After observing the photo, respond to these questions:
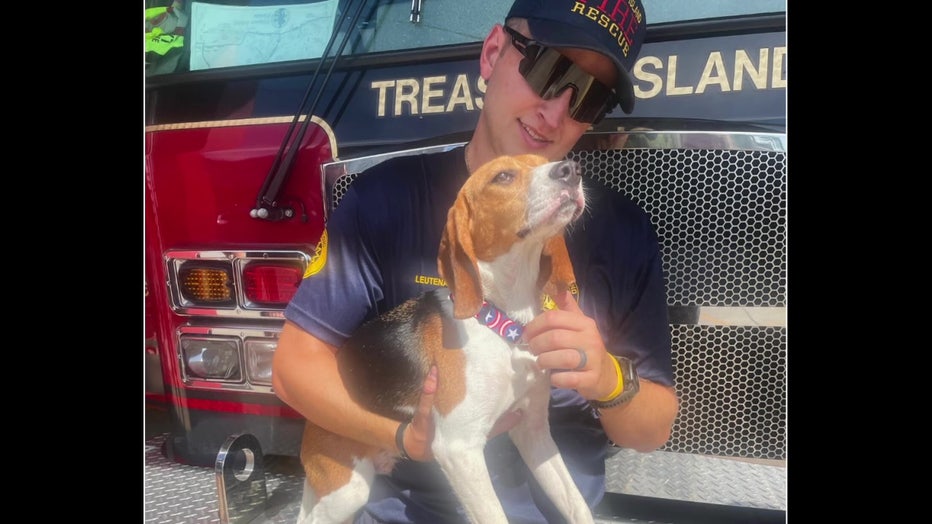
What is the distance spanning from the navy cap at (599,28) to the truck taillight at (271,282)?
2.93 ft

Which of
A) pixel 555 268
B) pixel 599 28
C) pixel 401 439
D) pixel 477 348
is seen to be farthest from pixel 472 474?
pixel 599 28

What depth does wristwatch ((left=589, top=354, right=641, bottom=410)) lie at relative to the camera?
1.70 m

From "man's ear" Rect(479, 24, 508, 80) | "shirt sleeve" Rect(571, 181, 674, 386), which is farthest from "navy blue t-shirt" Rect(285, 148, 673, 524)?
"man's ear" Rect(479, 24, 508, 80)

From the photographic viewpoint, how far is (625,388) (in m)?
1.70

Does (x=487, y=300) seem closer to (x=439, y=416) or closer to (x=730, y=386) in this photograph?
(x=439, y=416)

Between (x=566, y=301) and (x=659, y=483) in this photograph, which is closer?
(x=566, y=301)

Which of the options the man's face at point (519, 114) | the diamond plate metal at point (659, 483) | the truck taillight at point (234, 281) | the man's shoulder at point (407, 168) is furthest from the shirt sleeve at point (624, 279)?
the truck taillight at point (234, 281)

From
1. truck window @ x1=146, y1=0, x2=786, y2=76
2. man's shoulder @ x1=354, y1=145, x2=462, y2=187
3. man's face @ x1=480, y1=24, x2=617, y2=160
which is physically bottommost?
man's shoulder @ x1=354, y1=145, x2=462, y2=187

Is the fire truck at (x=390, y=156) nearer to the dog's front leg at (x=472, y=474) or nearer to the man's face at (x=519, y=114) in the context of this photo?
the man's face at (x=519, y=114)

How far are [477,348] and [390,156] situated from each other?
554 millimetres

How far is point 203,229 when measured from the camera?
185 centimetres

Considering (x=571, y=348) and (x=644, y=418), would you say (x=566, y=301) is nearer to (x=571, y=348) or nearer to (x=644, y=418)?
(x=571, y=348)

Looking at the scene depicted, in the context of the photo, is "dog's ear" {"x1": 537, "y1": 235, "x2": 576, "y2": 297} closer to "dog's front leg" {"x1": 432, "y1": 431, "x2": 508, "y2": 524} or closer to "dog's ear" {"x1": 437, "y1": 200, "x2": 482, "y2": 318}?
"dog's ear" {"x1": 437, "y1": 200, "x2": 482, "y2": 318}

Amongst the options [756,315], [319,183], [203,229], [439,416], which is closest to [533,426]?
[439,416]
